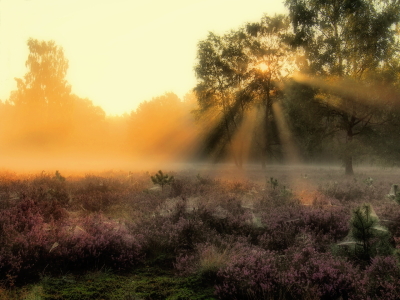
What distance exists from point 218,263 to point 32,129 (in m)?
44.3

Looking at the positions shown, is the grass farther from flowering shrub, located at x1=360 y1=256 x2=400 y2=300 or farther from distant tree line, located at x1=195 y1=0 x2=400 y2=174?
distant tree line, located at x1=195 y1=0 x2=400 y2=174

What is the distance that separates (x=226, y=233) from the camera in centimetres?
766

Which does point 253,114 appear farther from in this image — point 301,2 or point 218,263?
A: point 218,263

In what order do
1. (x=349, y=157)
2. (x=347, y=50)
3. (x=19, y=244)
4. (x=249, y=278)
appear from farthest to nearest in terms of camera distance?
(x=349, y=157) → (x=347, y=50) → (x=19, y=244) → (x=249, y=278)

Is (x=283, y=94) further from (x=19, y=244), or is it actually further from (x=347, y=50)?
(x=19, y=244)

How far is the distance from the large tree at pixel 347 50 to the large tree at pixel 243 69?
222 inches

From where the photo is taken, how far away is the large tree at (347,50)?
2298 cm

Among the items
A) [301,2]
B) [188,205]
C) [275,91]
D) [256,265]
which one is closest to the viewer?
[256,265]

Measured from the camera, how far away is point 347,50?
23812mm

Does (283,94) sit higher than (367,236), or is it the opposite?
(283,94)

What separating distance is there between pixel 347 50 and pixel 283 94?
928cm

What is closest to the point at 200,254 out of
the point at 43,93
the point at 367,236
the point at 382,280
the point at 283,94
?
the point at 382,280

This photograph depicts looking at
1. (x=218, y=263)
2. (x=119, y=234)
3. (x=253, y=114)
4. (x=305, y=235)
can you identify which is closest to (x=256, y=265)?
(x=218, y=263)

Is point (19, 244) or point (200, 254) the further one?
point (200, 254)
